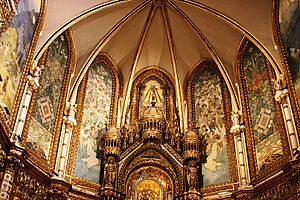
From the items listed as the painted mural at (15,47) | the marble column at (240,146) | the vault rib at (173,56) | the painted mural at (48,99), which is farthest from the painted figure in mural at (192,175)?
the painted mural at (15,47)

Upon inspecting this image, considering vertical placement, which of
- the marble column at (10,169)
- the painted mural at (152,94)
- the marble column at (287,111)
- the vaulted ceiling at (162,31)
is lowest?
the marble column at (10,169)

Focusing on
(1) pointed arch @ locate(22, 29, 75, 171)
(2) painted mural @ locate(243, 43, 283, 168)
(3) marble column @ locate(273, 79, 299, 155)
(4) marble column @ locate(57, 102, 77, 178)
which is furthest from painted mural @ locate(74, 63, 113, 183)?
(3) marble column @ locate(273, 79, 299, 155)

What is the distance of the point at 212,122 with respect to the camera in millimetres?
17406

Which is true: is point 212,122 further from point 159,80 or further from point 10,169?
point 10,169

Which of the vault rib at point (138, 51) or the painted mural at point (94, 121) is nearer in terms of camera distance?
the painted mural at point (94, 121)

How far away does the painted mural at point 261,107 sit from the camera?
1394 centimetres

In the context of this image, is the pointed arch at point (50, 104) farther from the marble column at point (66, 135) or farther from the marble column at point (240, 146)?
the marble column at point (240, 146)

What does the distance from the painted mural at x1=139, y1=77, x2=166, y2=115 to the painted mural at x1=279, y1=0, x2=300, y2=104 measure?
24.2ft

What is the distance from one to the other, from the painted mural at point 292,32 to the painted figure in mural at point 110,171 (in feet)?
25.7

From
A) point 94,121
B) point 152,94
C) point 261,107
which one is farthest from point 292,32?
point 94,121

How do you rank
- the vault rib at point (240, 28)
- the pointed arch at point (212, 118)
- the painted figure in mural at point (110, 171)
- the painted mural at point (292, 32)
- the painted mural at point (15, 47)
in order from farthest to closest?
the pointed arch at point (212, 118) → the painted figure in mural at point (110, 171) → the vault rib at point (240, 28) → the painted mural at point (292, 32) → the painted mural at point (15, 47)

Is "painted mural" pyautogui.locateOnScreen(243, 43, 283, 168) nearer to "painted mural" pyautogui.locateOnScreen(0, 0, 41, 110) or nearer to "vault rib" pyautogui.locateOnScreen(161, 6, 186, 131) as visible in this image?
"vault rib" pyautogui.locateOnScreen(161, 6, 186, 131)

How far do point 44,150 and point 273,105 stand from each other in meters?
9.12

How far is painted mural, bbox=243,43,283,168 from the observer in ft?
45.7
